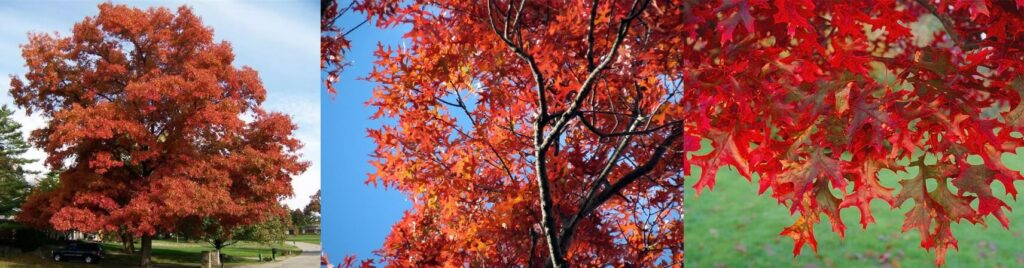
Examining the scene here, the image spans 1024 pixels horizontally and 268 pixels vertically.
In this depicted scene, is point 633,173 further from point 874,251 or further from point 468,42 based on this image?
point 874,251

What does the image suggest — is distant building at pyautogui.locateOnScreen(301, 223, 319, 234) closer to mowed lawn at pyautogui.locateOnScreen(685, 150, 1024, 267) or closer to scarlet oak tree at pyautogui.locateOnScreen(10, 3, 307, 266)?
scarlet oak tree at pyautogui.locateOnScreen(10, 3, 307, 266)

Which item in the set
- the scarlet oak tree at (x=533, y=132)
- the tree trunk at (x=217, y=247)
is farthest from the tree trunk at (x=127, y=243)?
the scarlet oak tree at (x=533, y=132)

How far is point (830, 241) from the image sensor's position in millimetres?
3479

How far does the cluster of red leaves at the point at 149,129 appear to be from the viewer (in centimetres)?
507

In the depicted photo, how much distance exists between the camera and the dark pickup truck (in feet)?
16.5

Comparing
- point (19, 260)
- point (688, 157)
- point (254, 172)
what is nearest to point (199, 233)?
point (254, 172)

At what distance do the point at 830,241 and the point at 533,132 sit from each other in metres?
1.86

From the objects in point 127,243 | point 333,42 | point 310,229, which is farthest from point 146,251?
point 333,42

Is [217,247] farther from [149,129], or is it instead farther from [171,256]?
[149,129]

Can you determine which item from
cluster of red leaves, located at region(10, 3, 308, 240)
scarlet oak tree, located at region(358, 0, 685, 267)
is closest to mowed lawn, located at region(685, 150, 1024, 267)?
scarlet oak tree, located at region(358, 0, 685, 267)

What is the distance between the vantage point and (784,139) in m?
2.06

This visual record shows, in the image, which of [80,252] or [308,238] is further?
Answer: [308,238]

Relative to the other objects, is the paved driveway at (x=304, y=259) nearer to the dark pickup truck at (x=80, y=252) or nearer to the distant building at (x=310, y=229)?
the distant building at (x=310, y=229)

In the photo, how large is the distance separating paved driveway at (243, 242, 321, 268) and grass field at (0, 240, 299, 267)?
0.07 meters
